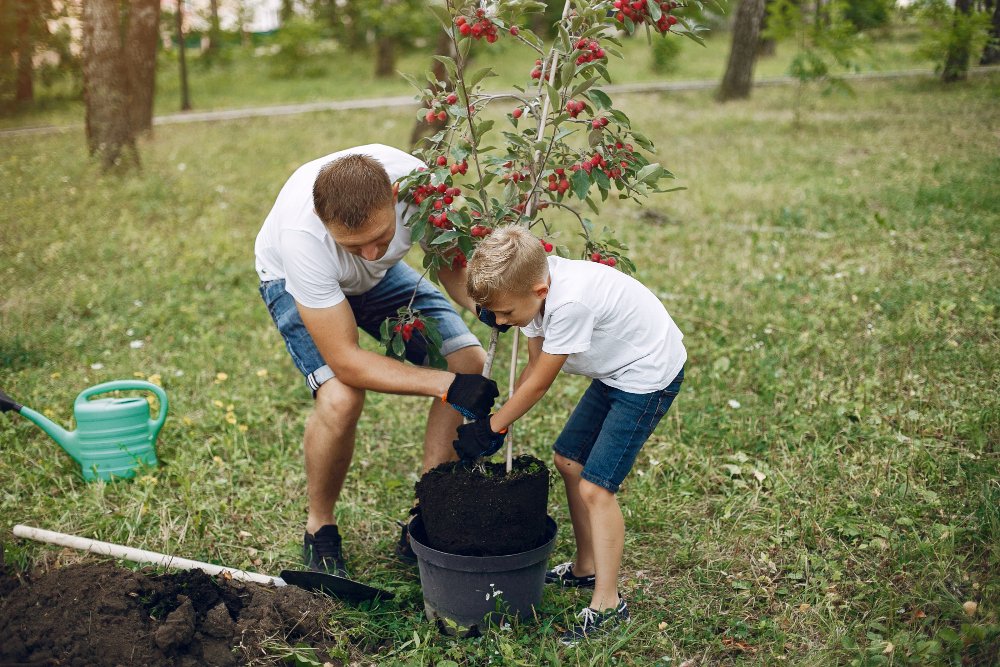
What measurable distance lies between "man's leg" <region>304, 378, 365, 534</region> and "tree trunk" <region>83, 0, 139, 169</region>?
6.75m

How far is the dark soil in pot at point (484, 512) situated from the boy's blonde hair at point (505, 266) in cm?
58

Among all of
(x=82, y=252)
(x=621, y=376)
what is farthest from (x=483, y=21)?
(x=82, y=252)

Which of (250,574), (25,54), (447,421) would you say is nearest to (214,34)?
(25,54)

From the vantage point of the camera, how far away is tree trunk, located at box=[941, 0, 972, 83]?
9289 mm

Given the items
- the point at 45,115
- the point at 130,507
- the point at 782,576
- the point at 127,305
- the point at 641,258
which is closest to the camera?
the point at 782,576

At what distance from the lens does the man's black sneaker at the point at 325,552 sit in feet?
9.71

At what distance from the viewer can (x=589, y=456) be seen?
8.73 feet

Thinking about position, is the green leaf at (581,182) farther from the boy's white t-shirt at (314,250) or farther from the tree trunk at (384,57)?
the tree trunk at (384,57)

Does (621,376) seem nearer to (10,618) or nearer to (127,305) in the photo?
(10,618)

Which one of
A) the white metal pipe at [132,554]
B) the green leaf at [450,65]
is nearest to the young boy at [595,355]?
the green leaf at [450,65]

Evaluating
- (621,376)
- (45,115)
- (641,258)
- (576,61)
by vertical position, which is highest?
(576,61)

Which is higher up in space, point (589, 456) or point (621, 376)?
point (621, 376)

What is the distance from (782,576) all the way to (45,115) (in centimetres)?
1466

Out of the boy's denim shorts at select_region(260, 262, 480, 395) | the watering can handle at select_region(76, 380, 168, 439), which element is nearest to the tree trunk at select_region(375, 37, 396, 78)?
the watering can handle at select_region(76, 380, 168, 439)
